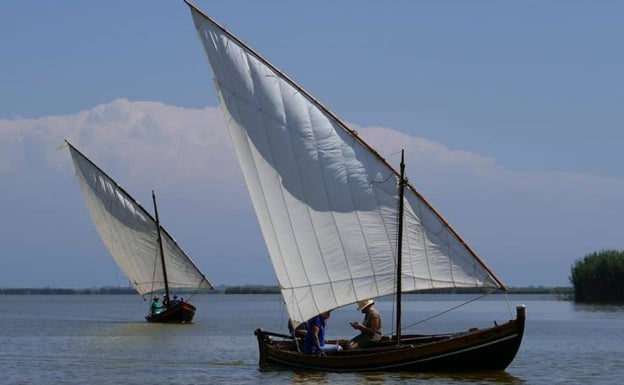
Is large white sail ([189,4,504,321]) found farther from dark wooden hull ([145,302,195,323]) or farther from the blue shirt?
dark wooden hull ([145,302,195,323])

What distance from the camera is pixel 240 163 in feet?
110

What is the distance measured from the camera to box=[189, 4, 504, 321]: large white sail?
31344 millimetres

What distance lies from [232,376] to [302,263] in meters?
4.44

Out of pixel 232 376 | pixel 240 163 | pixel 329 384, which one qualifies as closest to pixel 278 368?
pixel 232 376

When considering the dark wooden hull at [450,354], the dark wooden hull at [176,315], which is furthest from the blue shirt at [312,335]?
the dark wooden hull at [176,315]

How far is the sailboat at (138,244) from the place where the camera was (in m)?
67.9

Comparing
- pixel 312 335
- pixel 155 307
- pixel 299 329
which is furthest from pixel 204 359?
pixel 155 307

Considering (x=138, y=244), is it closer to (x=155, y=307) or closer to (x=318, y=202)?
(x=155, y=307)

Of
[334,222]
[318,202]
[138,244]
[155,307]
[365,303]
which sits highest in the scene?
[138,244]

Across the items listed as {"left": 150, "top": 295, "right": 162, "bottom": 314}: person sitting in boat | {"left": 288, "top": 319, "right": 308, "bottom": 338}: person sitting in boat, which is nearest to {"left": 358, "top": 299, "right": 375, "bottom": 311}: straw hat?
{"left": 288, "top": 319, "right": 308, "bottom": 338}: person sitting in boat

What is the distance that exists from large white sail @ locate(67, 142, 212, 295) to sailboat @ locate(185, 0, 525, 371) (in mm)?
34717

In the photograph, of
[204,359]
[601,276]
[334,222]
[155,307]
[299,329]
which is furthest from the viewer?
[601,276]

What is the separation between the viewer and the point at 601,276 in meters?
106

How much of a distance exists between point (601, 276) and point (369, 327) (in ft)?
255
